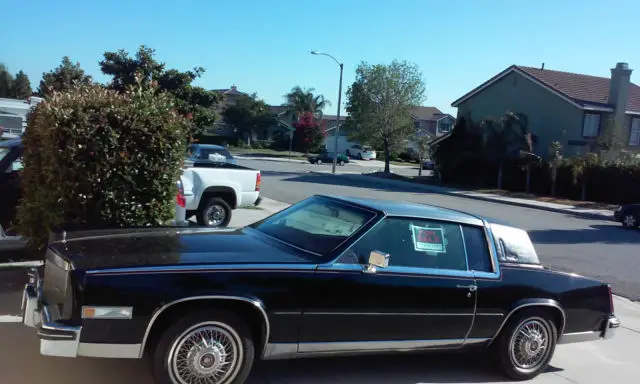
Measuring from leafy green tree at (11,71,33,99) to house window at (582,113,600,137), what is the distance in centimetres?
3721

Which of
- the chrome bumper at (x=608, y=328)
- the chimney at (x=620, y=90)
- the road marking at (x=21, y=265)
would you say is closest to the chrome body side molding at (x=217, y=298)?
the chrome bumper at (x=608, y=328)

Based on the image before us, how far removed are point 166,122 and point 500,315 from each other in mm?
3853

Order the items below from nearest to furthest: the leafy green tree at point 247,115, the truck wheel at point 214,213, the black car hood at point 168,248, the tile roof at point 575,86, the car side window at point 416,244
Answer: the black car hood at point 168,248, the car side window at point 416,244, the truck wheel at point 214,213, the tile roof at point 575,86, the leafy green tree at point 247,115

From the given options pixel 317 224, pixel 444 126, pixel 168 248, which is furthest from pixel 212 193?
pixel 444 126

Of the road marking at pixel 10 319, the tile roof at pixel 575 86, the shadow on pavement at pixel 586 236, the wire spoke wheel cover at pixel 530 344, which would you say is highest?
the tile roof at pixel 575 86

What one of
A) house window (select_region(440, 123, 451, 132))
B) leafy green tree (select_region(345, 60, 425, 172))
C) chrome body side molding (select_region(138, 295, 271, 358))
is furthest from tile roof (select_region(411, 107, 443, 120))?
chrome body side molding (select_region(138, 295, 271, 358))

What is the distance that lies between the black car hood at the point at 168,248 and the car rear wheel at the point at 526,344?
203 cm

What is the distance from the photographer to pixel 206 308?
4.11 meters

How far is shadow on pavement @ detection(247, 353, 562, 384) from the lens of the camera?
4879mm

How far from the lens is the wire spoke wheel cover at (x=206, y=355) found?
13.3 feet

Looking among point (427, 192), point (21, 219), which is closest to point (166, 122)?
point (21, 219)

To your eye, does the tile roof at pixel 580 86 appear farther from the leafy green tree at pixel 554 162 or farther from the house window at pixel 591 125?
Answer: the leafy green tree at pixel 554 162

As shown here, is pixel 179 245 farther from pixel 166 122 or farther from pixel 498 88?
pixel 498 88

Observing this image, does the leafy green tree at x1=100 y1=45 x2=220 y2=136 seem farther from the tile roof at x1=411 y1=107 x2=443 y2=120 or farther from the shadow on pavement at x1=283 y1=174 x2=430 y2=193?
the tile roof at x1=411 y1=107 x2=443 y2=120
